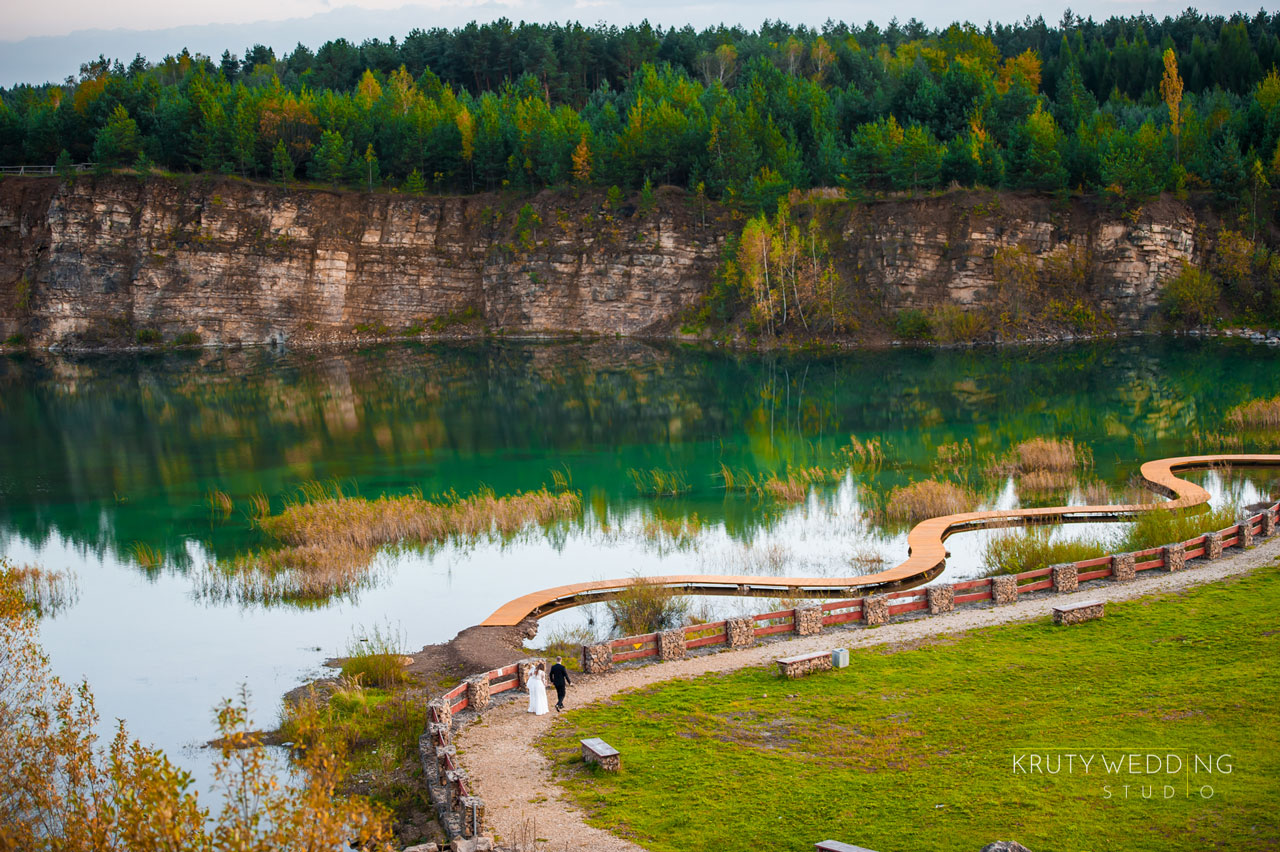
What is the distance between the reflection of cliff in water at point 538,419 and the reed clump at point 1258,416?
7.64 feet

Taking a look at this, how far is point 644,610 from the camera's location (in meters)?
29.1

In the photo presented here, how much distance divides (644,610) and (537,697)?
7856mm

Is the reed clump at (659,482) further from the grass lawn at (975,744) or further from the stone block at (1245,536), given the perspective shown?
the stone block at (1245,536)

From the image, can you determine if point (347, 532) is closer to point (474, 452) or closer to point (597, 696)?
point (474, 452)

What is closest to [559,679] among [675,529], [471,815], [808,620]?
[471,815]

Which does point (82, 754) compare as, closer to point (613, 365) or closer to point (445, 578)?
point (445, 578)

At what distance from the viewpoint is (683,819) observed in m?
16.5

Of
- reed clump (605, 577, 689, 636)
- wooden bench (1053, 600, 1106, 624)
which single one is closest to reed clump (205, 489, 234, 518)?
reed clump (605, 577, 689, 636)

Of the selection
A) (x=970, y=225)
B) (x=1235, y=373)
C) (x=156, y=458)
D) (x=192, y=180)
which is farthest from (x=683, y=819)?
(x=192, y=180)

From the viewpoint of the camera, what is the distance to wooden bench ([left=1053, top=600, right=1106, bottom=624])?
24766mm

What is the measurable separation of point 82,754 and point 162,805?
482 centimetres

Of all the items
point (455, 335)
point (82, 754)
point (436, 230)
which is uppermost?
point (436, 230)

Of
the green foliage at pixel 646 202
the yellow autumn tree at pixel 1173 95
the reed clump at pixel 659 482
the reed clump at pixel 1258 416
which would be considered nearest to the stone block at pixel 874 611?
the reed clump at pixel 659 482

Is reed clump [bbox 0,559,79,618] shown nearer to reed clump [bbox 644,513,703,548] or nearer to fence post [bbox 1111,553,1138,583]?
reed clump [bbox 644,513,703,548]
